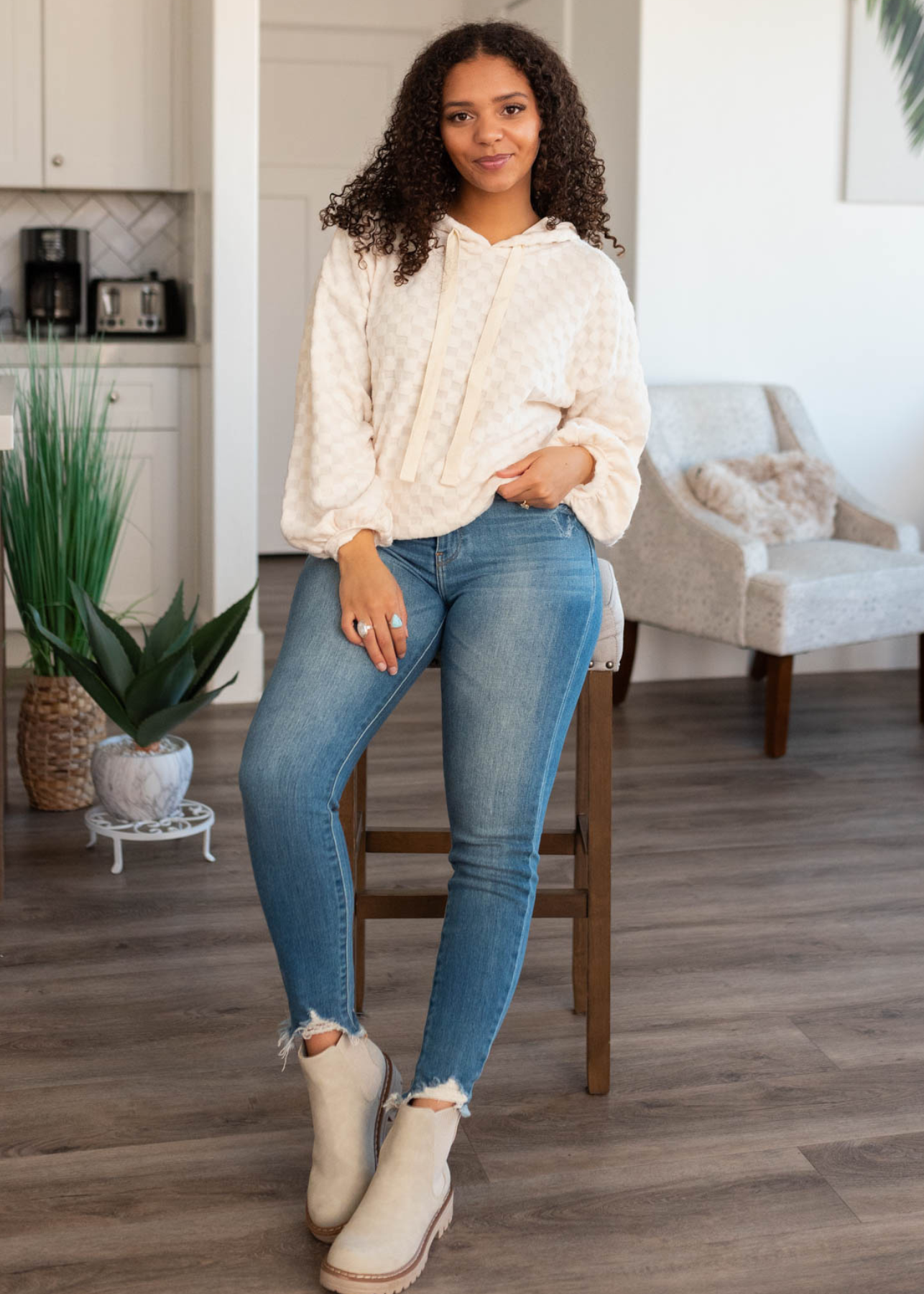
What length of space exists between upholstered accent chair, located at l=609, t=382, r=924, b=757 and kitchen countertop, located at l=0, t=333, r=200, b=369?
1263mm

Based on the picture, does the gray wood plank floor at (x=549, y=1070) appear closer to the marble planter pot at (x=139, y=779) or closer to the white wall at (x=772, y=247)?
the marble planter pot at (x=139, y=779)

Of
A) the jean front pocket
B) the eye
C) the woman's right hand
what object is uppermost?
the eye

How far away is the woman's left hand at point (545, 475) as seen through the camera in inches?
65.1

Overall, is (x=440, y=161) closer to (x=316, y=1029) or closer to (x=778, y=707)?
(x=316, y=1029)

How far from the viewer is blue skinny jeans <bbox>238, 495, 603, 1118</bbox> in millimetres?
1517

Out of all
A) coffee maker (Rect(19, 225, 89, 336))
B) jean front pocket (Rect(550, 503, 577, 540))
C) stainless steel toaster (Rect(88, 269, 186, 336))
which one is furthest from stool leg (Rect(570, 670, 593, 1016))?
coffee maker (Rect(19, 225, 89, 336))

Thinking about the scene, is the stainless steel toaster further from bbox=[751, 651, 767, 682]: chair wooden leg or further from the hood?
the hood

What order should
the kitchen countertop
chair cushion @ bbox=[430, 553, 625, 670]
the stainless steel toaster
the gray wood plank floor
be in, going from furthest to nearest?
the stainless steel toaster
the kitchen countertop
chair cushion @ bbox=[430, 553, 625, 670]
the gray wood plank floor

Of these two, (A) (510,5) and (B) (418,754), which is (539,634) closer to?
(B) (418,754)

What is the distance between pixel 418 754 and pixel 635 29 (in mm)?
2019

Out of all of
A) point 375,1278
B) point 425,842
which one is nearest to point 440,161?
point 425,842

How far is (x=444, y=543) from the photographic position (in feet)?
5.44

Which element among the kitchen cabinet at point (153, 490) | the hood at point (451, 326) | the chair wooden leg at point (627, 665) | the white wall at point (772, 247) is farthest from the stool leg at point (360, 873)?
the white wall at point (772, 247)

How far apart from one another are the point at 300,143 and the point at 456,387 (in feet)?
14.5
